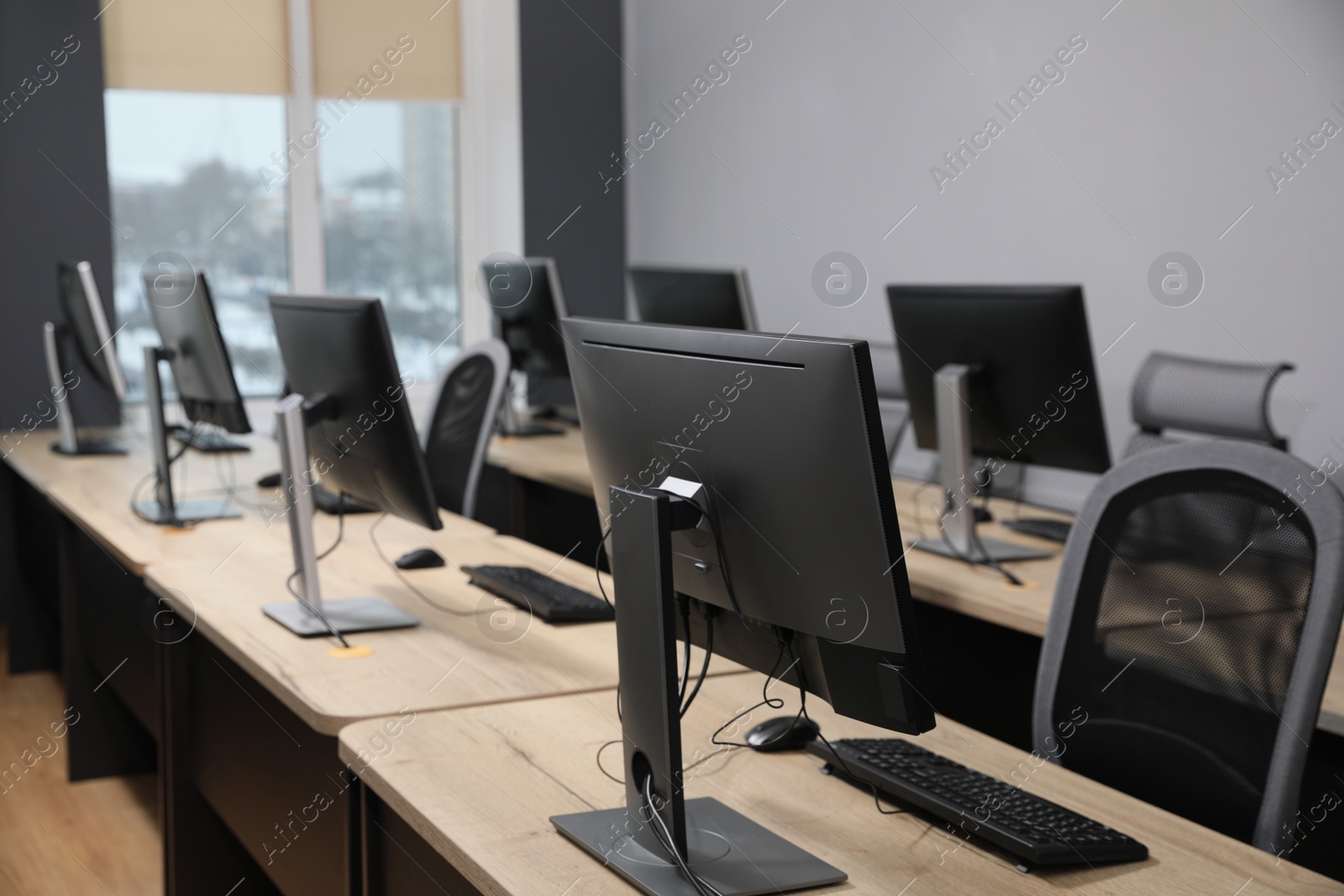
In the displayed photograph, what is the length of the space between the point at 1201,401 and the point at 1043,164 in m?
1.66

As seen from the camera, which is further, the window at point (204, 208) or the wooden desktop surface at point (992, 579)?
the window at point (204, 208)

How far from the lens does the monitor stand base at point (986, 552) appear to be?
2.47 m

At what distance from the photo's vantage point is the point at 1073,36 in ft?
13.0

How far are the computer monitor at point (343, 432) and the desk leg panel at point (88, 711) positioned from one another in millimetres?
1514

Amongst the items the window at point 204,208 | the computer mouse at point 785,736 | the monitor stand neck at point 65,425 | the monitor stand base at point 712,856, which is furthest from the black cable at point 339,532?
the window at point 204,208

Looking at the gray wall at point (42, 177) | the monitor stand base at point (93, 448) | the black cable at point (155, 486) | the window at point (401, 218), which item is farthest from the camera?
the window at point (401, 218)

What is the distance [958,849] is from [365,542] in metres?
1.73

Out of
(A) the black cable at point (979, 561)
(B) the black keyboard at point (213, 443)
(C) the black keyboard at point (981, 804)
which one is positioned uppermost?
(C) the black keyboard at point (981, 804)

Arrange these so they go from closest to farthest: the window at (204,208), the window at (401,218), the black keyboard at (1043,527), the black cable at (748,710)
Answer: the black cable at (748,710), the black keyboard at (1043,527), the window at (204,208), the window at (401,218)

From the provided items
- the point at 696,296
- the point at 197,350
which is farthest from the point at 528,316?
the point at 197,350

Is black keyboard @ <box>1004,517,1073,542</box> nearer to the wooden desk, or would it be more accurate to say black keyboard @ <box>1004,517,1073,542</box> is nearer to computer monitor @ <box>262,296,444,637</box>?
the wooden desk

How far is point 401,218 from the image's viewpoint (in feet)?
19.2

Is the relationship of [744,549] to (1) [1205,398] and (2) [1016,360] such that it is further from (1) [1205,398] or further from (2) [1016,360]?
(1) [1205,398]

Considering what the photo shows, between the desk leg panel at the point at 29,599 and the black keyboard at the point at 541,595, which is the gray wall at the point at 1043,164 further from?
the desk leg panel at the point at 29,599
